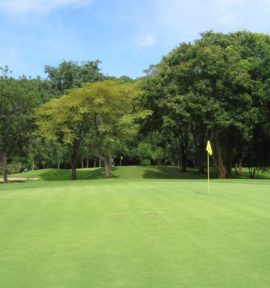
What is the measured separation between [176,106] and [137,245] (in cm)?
2861

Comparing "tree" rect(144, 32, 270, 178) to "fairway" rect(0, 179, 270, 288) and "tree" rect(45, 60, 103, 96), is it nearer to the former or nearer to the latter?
"tree" rect(45, 60, 103, 96)

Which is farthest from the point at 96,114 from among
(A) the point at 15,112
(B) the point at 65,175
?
(B) the point at 65,175

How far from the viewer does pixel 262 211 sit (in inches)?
479

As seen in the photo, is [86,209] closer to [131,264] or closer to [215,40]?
[131,264]

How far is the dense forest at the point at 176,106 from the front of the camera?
3641 cm

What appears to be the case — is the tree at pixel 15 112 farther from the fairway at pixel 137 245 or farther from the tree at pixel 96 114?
the fairway at pixel 137 245

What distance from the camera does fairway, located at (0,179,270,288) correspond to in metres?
6.20

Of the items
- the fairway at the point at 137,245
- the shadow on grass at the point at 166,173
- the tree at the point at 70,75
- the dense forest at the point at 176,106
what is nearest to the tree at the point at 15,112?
the dense forest at the point at 176,106

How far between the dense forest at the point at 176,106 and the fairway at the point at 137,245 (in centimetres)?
2346

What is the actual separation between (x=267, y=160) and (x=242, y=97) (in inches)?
466

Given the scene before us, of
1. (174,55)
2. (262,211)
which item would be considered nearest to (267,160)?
(174,55)

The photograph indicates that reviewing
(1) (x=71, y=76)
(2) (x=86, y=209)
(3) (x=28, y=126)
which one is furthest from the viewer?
(1) (x=71, y=76)

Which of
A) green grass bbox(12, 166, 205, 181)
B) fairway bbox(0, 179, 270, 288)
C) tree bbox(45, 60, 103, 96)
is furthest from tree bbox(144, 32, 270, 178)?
fairway bbox(0, 179, 270, 288)

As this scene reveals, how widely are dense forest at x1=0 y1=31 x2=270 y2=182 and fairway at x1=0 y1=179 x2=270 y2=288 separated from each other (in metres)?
23.5
